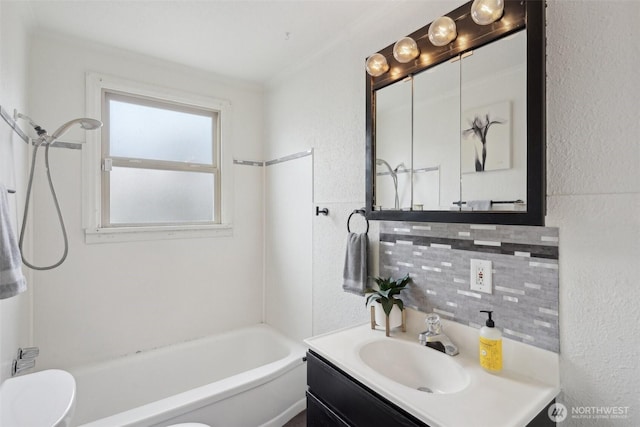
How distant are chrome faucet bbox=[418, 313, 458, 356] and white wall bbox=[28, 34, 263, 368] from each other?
1.81 m

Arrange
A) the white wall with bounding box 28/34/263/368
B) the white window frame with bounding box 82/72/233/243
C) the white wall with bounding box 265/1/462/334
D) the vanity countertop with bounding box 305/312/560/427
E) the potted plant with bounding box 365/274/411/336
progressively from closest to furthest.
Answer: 1. the vanity countertop with bounding box 305/312/560/427
2. the potted plant with bounding box 365/274/411/336
3. the white wall with bounding box 265/1/462/334
4. the white wall with bounding box 28/34/263/368
5. the white window frame with bounding box 82/72/233/243

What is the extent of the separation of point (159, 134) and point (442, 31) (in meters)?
2.10

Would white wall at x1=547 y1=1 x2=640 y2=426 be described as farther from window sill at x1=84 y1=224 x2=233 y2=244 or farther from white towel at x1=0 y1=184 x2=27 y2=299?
window sill at x1=84 y1=224 x2=233 y2=244

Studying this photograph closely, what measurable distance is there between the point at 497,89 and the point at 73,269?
8.52 ft

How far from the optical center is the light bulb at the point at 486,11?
1116mm

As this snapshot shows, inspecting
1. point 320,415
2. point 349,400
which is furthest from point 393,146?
point 320,415

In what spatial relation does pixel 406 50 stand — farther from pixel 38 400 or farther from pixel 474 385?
pixel 38 400

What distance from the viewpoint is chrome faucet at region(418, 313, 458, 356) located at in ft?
4.31

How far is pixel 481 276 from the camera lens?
4.16 feet

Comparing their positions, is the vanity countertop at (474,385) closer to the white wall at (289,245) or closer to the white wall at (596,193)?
the white wall at (596,193)

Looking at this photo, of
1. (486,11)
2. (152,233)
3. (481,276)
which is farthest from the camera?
(152,233)

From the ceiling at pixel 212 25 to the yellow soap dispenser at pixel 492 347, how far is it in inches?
63.6

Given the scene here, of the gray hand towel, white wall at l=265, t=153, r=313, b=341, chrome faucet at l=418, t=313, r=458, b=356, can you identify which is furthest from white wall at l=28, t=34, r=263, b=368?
chrome faucet at l=418, t=313, r=458, b=356

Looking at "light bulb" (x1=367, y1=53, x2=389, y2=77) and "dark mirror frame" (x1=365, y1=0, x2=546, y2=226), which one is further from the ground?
"light bulb" (x1=367, y1=53, x2=389, y2=77)
